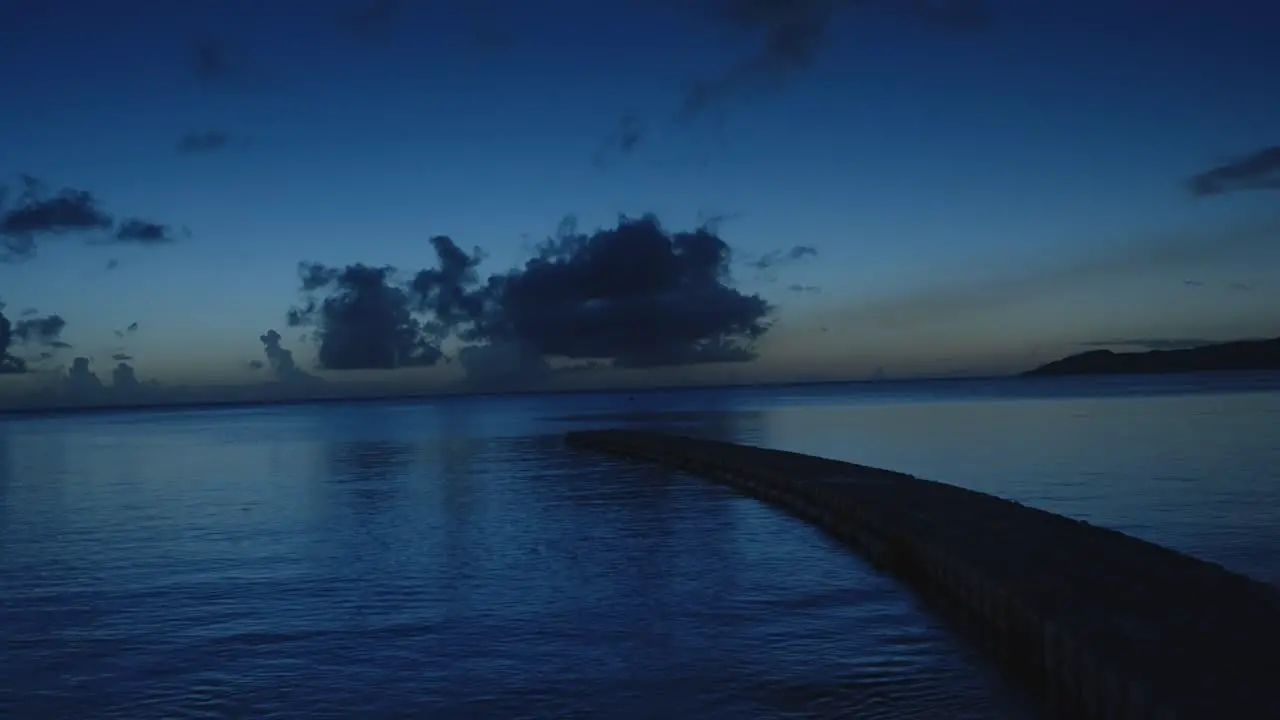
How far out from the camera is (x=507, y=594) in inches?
722

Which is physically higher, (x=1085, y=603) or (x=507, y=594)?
(x=1085, y=603)

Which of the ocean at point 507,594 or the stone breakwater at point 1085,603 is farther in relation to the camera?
the ocean at point 507,594

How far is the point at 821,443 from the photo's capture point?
62.1m

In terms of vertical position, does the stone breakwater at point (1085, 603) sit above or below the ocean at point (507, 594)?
above

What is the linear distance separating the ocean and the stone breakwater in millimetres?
654

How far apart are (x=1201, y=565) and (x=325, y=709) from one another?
1222cm

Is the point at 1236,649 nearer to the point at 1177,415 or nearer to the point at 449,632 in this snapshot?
the point at 449,632

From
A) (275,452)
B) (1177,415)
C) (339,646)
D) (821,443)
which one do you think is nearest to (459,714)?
(339,646)

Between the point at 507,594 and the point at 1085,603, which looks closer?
the point at 1085,603

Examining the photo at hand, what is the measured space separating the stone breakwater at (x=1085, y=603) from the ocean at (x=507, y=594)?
2.15 ft

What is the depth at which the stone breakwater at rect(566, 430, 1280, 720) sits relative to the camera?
9578mm

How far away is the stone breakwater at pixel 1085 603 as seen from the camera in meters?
9.58

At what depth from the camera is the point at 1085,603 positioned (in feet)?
42.1

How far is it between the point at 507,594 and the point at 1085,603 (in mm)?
9618
